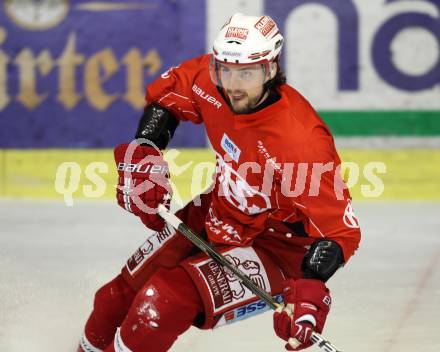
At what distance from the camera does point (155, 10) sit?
6.05 m

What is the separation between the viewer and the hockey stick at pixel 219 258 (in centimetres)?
284

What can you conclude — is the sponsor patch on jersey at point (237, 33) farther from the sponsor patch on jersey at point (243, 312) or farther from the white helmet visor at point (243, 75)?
the sponsor patch on jersey at point (243, 312)

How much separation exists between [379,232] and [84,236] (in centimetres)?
136

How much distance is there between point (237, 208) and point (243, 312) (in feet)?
0.98

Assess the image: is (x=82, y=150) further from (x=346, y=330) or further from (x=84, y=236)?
(x=346, y=330)

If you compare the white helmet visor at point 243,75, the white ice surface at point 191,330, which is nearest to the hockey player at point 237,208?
the white helmet visor at point 243,75

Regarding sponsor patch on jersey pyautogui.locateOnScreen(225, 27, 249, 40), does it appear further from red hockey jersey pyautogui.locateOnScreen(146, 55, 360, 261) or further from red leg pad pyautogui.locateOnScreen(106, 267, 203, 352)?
red leg pad pyautogui.locateOnScreen(106, 267, 203, 352)

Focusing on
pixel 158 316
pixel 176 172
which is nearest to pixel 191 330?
pixel 158 316

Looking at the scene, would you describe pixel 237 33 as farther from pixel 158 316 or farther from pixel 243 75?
pixel 158 316

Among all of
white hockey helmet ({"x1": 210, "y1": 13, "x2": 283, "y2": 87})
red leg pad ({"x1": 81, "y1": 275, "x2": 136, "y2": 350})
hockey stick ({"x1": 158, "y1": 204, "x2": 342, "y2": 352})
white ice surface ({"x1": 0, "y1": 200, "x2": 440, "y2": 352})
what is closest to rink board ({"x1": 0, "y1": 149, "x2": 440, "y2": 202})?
white ice surface ({"x1": 0, "y1": 200, "x2": 440, "y2": 352})

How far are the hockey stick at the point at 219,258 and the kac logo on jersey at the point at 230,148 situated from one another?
245mm

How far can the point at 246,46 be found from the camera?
113 inches

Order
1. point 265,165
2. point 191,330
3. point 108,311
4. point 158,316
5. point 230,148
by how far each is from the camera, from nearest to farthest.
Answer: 1. point 158,316
2. point 265,165
3. point 230,148
4. point 108,311
5. point 191,330

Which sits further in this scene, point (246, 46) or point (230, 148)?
point (230, 148)
